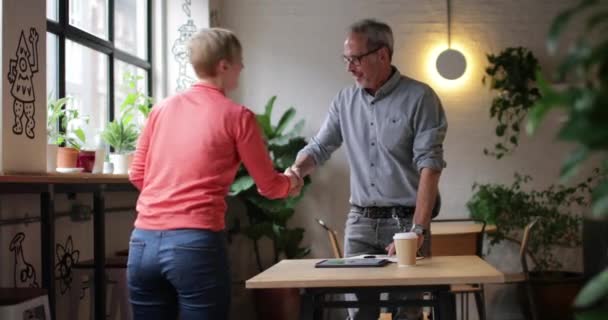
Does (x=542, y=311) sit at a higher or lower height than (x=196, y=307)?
lower

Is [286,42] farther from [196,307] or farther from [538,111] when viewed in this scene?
[538,111]

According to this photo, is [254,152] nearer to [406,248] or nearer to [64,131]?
[406,248]

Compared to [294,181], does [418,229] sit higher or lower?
lower

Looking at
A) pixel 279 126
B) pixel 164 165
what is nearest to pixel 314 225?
pixel 279 126

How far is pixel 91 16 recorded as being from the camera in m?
5.13

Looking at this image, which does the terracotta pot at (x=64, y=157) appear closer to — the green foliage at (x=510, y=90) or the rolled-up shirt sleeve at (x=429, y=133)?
the rolled-up shirt sleeve at (x=429, y=133)

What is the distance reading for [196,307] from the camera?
7.53ft

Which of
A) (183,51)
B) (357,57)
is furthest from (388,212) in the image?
(183,51)

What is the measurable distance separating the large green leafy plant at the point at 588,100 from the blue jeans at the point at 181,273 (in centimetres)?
162

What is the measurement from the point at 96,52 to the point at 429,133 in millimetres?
2859

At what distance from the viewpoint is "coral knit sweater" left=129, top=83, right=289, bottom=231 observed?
231 cm

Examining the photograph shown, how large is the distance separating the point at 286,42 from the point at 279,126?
2.42 feet

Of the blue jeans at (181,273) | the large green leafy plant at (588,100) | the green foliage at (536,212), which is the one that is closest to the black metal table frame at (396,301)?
the blue jeans at (181,273)

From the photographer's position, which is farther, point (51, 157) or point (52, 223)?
point (51, 157)
